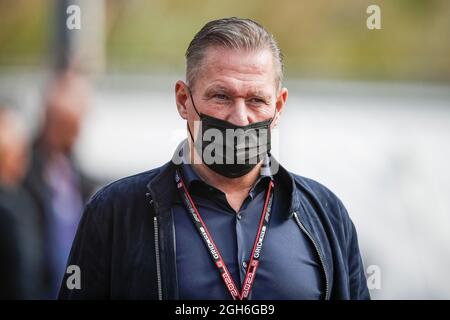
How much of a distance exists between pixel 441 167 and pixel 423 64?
1414 millimetres

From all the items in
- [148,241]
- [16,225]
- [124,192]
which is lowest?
[16,225]

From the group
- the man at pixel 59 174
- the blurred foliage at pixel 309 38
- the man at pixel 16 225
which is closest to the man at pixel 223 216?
the man at pixel 16 225

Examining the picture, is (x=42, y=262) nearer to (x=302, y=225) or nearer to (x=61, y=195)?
(x=61, y=195)

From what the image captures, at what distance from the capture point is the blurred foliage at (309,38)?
6.44m

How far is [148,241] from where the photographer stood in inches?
100

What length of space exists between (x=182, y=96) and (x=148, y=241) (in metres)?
0.55

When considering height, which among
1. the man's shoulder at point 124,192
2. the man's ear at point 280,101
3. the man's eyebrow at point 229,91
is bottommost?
the man's shoulder at point 124,192

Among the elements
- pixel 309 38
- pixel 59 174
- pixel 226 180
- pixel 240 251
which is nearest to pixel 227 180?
pixel 226 180

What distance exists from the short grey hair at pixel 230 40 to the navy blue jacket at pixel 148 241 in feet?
1.15

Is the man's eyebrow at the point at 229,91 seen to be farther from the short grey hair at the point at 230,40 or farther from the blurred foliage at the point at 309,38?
the blurred foliage at the point at 309,38

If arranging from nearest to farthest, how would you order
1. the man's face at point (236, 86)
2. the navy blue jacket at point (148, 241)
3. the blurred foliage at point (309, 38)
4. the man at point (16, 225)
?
the navy blue jacket at point (148, 241)
the man's face at point (236, 86)
the man at point (16, 225)
the blurred foliage at point (309, 38)

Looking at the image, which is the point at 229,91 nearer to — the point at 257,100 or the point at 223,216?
the point at 257,100

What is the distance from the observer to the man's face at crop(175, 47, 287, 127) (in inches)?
103

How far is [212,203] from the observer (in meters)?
2.67
